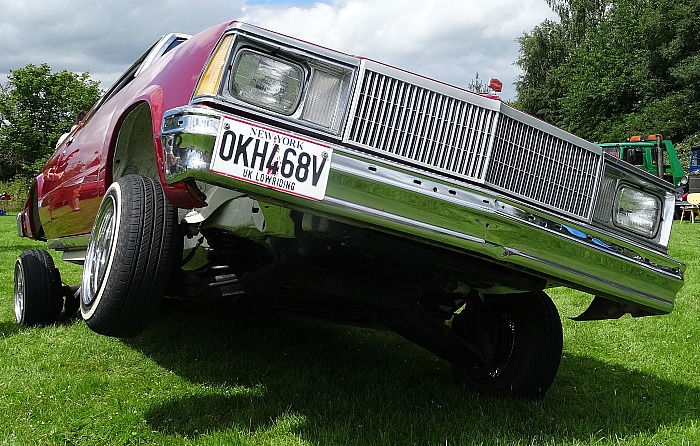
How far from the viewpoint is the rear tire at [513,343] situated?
3.24m

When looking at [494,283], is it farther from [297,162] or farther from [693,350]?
[693,350]

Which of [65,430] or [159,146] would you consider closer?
[159,146]

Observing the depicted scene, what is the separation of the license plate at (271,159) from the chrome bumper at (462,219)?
0.02 m

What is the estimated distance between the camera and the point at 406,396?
3283mm

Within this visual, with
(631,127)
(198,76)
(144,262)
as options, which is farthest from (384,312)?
(631,127)

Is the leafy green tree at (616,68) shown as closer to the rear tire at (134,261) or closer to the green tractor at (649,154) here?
the green tractor at (649,154)

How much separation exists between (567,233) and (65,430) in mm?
2116

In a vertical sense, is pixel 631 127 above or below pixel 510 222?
above

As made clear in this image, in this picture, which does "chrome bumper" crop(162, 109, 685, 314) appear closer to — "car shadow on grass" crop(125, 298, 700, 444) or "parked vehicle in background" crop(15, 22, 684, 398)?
"parked vehicle in background" crop(15, 22, 684, 398)

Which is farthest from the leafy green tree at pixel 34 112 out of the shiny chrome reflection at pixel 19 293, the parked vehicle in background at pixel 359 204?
the parked vehicle in background at pixel 359 204

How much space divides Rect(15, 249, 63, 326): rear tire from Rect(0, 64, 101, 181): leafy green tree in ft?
141

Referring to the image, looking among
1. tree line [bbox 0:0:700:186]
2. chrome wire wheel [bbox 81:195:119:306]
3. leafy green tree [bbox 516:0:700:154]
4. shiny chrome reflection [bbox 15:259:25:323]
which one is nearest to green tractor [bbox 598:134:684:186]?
tree line [bbox 0:0:700:186]

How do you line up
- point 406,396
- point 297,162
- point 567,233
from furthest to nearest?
point 406,396 → point 567,233 → point 297,162

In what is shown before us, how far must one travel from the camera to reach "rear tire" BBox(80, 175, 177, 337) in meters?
2.46
